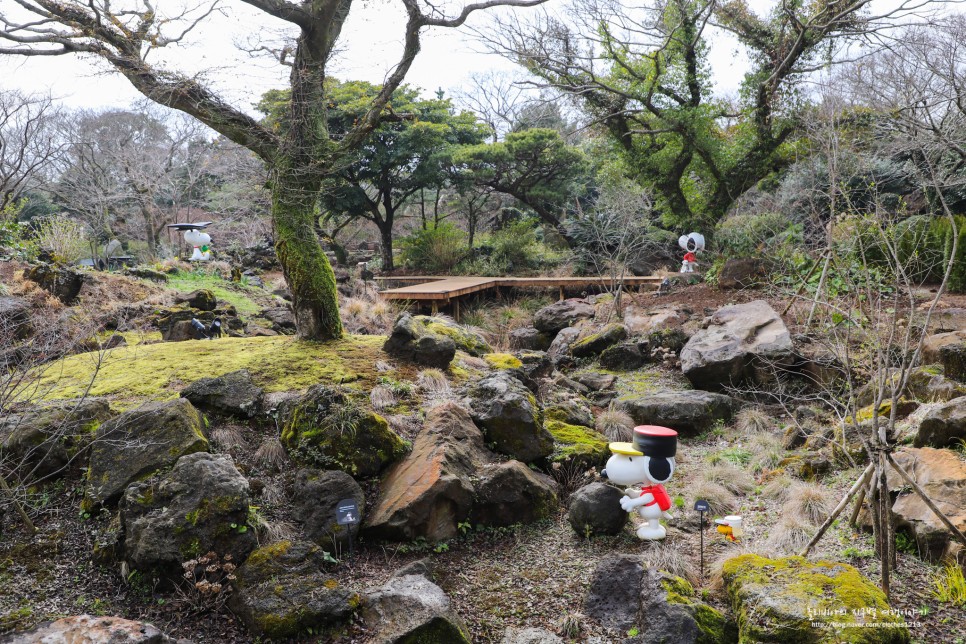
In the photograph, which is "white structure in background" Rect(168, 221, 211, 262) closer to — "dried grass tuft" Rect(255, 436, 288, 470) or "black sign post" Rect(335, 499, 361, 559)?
"dried grass tuft" Rect(255, 436, 288, 470)

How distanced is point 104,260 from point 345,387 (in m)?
12.3

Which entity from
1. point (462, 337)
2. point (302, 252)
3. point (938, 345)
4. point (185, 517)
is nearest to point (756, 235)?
point (938, 345)

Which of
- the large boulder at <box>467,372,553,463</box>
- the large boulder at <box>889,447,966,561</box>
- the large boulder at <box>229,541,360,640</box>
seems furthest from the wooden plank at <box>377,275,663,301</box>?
the large boulder at <box>229,541,360,640</box>

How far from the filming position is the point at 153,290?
10.2 metres

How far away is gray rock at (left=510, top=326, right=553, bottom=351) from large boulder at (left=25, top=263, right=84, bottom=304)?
286 inches

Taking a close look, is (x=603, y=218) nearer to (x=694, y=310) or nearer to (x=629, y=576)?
(x=694, y=310)

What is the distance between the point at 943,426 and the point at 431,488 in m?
3.71

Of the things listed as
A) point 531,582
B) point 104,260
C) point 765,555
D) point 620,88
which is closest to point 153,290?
point 104,260

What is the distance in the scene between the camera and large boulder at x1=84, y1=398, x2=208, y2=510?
151 inches

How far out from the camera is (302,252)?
20.6 ft

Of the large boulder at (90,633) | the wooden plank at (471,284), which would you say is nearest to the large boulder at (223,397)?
the large boulder at (90,633)

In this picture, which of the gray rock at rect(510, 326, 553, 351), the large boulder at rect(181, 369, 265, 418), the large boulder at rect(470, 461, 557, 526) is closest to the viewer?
the large boulder at rect(470, 461, 557, 526)

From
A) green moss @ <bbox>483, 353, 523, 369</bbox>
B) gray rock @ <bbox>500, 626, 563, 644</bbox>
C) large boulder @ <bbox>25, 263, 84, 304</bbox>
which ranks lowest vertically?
gray rock @ <bbox>500, 626, 563, 644</bbox>

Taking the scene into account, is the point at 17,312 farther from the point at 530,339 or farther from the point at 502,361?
the point at 530,339
